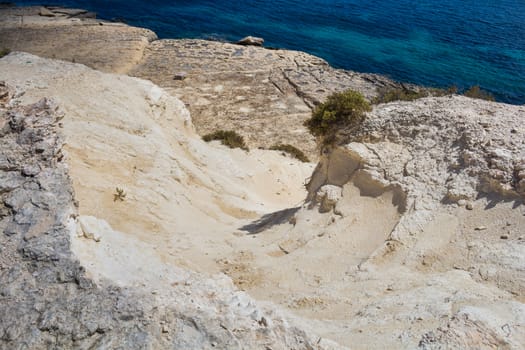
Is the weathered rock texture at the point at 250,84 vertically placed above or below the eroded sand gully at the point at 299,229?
below

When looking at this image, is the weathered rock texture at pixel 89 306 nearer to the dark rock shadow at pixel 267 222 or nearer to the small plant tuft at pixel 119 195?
the small plant tuft at pixel 119 195

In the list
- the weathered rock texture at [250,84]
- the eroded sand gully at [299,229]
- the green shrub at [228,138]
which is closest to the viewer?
the eroded sand gully at [299,229]

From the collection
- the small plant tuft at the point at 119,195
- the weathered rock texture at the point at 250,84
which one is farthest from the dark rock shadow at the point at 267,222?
the weathered rock texture at the point at 250,84

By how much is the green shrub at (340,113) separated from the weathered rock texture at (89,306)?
24.7ft

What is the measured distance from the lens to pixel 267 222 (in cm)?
1327

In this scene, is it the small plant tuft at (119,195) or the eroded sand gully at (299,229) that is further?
the small plant tuft at (119,195)

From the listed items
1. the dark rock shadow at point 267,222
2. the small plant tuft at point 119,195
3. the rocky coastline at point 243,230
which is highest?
the rocky coastline at point 243,230

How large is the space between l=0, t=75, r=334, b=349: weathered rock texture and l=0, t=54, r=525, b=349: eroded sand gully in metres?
0.28

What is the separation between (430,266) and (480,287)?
1.25 meters

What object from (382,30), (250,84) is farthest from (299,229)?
(382,30)

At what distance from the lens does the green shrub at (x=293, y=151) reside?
22875 millimetres

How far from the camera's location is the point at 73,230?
6.30 m

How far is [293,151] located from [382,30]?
3422 cm

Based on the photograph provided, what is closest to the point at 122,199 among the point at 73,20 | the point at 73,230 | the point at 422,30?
the point at 73,230
